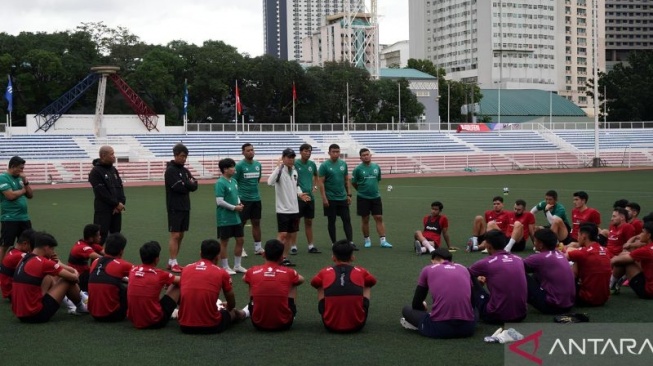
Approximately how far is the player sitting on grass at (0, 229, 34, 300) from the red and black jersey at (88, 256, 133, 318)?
1090mm

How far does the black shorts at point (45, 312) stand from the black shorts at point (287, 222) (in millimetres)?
5002

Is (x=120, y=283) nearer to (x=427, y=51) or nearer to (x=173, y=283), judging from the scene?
(x=173, y=283)

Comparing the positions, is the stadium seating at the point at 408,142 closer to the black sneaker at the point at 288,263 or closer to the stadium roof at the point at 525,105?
the stadium roof at the point at 525,105

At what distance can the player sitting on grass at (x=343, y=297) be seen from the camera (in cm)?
762

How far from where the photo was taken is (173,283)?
26.1ft

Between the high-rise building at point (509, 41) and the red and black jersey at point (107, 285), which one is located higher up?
the high-rise building at point (509, 41)

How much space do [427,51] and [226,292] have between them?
429 feet

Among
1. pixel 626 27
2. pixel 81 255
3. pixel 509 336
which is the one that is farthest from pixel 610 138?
pixel 626 27

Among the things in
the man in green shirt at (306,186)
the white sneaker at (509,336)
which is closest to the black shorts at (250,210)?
the man in green shirt at (306,186)

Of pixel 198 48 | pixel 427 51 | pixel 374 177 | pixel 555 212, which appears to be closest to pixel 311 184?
pixel 374 177

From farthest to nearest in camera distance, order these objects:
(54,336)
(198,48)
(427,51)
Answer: (427,51), (198,48), (54,336)

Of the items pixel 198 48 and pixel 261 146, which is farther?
pixel 198 48

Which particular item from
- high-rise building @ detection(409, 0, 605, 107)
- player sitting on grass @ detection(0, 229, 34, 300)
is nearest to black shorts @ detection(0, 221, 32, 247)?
player sitting on grass @ detection(0, 229, 34, 300)

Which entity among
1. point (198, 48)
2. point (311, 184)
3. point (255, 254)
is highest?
point (198, 48)
